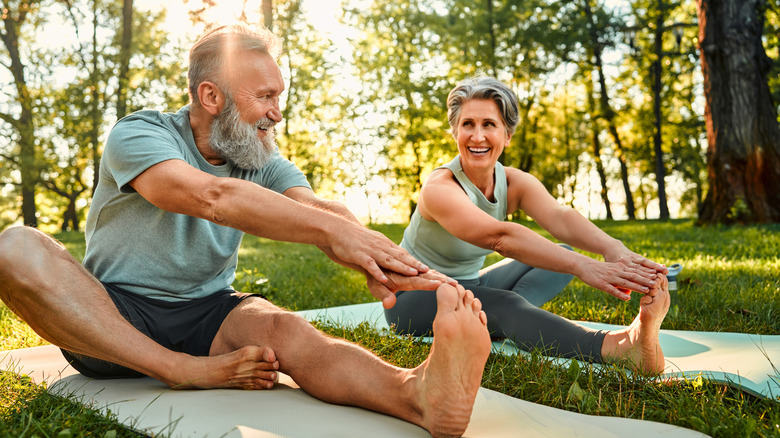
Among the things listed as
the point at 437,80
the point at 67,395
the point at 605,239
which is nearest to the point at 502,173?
the point at 605,239

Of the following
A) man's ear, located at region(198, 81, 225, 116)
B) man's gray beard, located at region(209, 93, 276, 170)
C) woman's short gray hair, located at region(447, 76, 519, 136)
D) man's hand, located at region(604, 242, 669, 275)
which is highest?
woman's short gray hair, located at region(447, 76, 519, 136)

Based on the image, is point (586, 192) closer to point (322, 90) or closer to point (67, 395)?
point (322, 90)

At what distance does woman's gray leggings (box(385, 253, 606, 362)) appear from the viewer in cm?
267

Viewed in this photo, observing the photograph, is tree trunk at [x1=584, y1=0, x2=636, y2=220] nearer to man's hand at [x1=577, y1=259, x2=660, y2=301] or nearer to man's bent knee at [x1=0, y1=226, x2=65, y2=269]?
man's hand at [x1=577, y1=259, x2=660, y2=301]

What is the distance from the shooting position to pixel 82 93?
18.1 meters

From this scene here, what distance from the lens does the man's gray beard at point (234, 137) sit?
2533 mm

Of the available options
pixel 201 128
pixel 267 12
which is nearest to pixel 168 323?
pixel 201 128

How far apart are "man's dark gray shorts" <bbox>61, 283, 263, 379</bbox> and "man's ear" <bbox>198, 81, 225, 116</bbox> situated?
0.86m

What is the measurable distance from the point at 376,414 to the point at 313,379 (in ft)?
0.94

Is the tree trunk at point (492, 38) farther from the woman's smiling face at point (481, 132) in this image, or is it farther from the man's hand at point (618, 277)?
the man's hand at point (618, 277)

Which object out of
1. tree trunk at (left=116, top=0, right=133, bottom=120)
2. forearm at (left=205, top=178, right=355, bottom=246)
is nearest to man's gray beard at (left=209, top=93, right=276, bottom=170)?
forearm at (left=205, top=178, right=355, bottom=246)

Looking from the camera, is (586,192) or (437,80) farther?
(586,192)

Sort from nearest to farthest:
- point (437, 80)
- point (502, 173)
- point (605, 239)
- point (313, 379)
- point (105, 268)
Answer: point (313, 379), point (105, 268), point (605, 239), point (502, 173), point (437, 80)

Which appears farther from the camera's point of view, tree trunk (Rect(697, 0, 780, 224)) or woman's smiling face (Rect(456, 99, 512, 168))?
tree trunk (Rect(697, 0, 780, 224))
